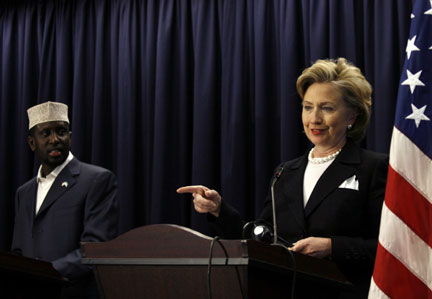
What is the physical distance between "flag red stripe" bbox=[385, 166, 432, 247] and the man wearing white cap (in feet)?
5.80

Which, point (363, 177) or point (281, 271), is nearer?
point (281, 271)

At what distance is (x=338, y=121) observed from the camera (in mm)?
2809

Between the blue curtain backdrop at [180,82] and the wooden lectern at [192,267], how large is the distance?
68.7 inches

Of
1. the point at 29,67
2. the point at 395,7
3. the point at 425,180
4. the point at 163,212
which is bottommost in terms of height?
the point at 163,212

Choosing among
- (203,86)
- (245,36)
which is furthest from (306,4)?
(203,86)

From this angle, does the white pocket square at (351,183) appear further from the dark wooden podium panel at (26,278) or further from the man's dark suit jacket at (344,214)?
the dark wooden podium panel at (26,278)

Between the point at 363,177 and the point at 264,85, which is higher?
the point at 264,85

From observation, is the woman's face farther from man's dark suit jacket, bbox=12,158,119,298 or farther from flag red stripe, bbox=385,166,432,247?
man's dark suit jacket, bbox=12,158,119,298

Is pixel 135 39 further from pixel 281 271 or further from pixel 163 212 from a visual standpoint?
pixel 281 271

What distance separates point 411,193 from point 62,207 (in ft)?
6.82

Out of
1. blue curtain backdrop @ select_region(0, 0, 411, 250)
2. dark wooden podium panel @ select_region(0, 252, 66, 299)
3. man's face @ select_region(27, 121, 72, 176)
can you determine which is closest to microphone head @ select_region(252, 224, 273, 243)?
dark wooden podium panel @ select_region(0, 252, 66, 299)

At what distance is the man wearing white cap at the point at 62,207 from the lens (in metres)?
3.46

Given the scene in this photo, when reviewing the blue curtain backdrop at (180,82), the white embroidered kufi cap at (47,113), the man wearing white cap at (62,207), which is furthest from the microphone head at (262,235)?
the white embroidered kufi cap at (47,113)

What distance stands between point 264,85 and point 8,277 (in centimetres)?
197
